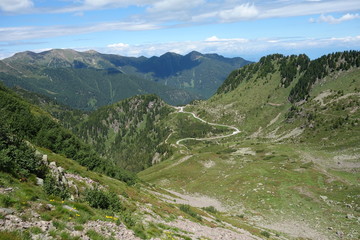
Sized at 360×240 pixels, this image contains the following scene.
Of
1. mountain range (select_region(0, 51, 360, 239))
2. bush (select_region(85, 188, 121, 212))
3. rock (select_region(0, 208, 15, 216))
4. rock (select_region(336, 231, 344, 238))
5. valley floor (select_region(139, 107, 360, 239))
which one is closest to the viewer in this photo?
rock (select_region(0, 208, 15, 216))

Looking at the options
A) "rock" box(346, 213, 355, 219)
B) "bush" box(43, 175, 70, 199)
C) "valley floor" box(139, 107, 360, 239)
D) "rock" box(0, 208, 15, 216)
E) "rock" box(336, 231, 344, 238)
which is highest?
"rock" box(0, 208, 15, 216)

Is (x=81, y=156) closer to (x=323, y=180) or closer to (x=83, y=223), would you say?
(x=83, y=223)

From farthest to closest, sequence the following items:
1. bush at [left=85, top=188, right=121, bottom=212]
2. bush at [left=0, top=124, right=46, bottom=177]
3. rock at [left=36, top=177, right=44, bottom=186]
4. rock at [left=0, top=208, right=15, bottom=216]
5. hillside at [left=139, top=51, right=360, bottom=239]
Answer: hillside at [left=139, top=51, right=360, bottom=239] < bush at [left=85, top=188, right=121, bottom=212] < rock at [left=36, top=177, right=44, bottom=186] < bush at [left=0, top=124, right=46, bottom=177] < rock at [left=0, top=208, right=15, bottom=216]

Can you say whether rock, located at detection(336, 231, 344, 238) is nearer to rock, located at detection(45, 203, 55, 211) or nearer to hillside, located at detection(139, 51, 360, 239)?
hillside, located at detection(139, 51, 360, 239)

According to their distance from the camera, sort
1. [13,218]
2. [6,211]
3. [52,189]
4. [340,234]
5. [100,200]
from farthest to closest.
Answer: [340,234], [100,200], [52,189], [6,211], [13,218]

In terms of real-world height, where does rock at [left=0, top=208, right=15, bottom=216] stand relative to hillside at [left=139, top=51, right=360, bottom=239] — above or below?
above

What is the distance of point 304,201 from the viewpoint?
59.2 m

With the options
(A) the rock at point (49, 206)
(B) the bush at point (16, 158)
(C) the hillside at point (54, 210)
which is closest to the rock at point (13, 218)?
(C) the hillside at point (54, 210)

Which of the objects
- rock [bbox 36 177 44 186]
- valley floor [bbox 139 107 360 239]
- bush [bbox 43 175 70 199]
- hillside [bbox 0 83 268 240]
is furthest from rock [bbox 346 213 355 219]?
rock [bbox 36 177 44 186]

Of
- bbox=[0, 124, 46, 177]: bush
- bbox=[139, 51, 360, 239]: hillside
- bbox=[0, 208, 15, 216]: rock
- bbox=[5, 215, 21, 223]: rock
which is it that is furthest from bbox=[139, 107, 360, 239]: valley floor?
bbox=[0, 208, 15, 216]: rock

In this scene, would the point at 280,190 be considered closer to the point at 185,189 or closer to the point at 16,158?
the point at 185,189

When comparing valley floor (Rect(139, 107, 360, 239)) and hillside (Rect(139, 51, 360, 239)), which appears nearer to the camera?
valley floor (Rect(139, 107, 360, 239))

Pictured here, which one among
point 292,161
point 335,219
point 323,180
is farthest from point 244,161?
point 335,219

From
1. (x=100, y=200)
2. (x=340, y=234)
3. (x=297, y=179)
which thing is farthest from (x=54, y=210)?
(x=297, y=179)
